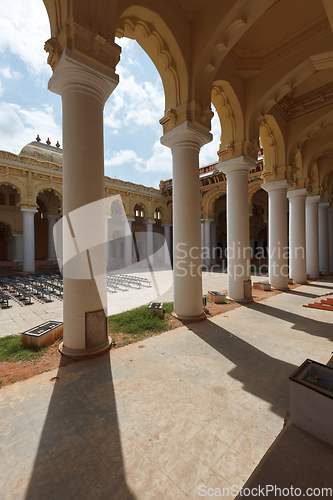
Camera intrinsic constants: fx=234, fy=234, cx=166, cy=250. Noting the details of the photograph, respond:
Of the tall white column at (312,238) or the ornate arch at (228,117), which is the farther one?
the tall white column at (312,238)

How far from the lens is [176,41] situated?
17.0 feet

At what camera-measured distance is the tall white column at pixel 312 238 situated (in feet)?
41.3

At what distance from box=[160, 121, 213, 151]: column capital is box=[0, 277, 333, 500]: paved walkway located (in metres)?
4.54

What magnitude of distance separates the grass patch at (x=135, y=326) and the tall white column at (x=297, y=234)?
776cm

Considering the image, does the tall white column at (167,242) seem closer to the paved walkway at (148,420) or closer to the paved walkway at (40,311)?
the paved walkway at (40,311)

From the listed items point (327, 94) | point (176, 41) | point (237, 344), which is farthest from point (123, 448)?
point (327, 94)

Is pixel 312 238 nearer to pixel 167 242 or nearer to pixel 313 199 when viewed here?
pixel 313 199

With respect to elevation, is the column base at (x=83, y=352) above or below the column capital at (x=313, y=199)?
below

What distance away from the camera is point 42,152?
21953 millimetres

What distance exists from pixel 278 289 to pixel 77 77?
9.65 m

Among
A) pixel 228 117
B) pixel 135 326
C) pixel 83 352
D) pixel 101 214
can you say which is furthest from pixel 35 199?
pixel 83 352

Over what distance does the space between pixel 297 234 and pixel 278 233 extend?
206cm

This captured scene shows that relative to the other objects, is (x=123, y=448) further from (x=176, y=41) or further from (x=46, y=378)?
(x=176, y=41)

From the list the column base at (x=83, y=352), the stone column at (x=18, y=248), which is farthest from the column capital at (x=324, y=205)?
the stone column at (x=18, y=248)
